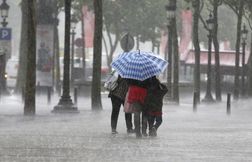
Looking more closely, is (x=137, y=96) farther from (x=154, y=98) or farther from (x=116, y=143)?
(x=116, y=143)

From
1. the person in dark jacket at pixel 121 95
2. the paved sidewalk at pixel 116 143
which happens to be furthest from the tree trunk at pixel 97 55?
the person in dark jacket at pixel 121 95

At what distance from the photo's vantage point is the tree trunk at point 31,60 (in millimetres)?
26750

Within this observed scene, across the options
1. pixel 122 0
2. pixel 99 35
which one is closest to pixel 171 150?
pixel 99 35

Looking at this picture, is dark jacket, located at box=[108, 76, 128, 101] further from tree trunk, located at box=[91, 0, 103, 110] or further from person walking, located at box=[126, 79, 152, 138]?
tree trunk, located at box=[91, 0, 103, 110]

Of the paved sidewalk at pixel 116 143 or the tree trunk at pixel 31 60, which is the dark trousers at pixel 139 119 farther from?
the tree trunk at pixel 31 60

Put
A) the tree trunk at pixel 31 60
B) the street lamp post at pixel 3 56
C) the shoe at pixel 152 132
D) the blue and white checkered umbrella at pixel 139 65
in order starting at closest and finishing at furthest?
1. the blue and white checkered umbrella at pixel 139 65
2. the shoe at pixel 152 132
3. the tree trunk at pixel 31 60
4. the street lamp post at pixel 3 56

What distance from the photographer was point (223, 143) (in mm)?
16984

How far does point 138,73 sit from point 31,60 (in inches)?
386

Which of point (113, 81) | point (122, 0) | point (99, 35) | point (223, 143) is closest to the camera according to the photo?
point (223, 143)

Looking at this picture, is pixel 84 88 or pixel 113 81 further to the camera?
pixel 84 88

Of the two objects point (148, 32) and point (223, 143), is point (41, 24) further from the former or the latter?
point (148, 32)

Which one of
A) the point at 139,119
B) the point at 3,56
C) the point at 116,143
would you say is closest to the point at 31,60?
the point at 139,119

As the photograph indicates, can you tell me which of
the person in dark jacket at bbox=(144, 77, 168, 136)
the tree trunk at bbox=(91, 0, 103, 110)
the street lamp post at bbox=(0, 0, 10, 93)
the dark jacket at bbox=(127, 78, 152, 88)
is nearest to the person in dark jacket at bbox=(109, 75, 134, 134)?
the dark jacket at bbox=(127, 78, 152, 88)

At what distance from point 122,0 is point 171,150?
58.5m
